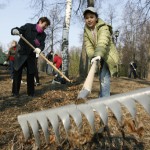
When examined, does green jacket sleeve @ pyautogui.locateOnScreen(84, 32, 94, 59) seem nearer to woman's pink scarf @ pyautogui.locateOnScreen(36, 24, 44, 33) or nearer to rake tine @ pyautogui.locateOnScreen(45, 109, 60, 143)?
rake tine @ pyautogui.locateOnScreen(45, 109, 60, 143)

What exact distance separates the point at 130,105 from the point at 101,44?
2374 mm

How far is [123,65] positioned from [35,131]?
52.2 m

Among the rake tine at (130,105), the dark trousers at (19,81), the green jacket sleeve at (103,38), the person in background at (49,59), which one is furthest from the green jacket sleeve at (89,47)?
the person in background at (49,59)

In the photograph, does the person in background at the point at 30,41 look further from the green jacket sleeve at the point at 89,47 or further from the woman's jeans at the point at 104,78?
the green jacket sleeve at the point at 89,47

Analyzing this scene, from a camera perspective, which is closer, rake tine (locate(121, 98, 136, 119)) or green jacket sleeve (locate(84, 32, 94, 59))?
rake tine (locate(121, 98, 136, 119))

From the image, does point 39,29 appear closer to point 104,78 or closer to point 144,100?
point 104,78

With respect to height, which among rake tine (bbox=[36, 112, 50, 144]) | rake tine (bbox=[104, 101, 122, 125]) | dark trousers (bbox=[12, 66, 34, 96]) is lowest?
dark trousers (bbox=[12, 66, 34, 96])

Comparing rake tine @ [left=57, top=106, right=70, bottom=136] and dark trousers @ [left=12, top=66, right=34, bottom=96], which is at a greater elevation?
rake tine @ [left=57, top=106, right=70, bottom=136]

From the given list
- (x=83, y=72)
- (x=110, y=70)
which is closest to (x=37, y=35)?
(x=110, y=70)

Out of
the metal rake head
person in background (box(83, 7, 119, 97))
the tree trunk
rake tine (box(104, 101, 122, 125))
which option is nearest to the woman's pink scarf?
person in background (box(83, 7, 119, 97))

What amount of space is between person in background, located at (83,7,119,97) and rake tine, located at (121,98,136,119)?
6.51 feet

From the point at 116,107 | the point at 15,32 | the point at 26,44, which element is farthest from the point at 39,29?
the point at 116,107

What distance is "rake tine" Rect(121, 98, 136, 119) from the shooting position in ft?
4.95

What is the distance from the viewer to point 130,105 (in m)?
1.52
